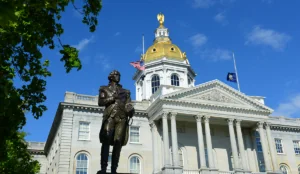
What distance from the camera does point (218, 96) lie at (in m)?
40.4

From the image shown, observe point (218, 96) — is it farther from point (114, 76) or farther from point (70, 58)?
point (114, 76)

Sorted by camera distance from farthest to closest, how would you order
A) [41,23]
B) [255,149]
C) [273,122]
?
1. [273,122]
2. [255,149]
3. [41,23]

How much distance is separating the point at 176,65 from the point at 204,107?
14.8m

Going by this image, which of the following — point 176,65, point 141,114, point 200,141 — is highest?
point 176,65

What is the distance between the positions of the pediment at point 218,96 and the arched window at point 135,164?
27.6ft

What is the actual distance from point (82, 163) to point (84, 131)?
11.7 ft

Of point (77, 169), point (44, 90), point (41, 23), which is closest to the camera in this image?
point (41, 23)

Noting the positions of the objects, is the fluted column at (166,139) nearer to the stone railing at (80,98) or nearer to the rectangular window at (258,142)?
the stone railing at (80,98)

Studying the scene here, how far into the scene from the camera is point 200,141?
3709 cm

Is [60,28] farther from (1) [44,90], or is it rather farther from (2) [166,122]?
(2) [166,122]

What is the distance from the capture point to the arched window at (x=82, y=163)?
36375 mm

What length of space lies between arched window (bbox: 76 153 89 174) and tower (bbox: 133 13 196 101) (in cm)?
1592

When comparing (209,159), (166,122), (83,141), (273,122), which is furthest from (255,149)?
(83,141)

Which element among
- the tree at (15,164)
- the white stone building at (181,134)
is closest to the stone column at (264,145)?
the white stone building at (181,134)
